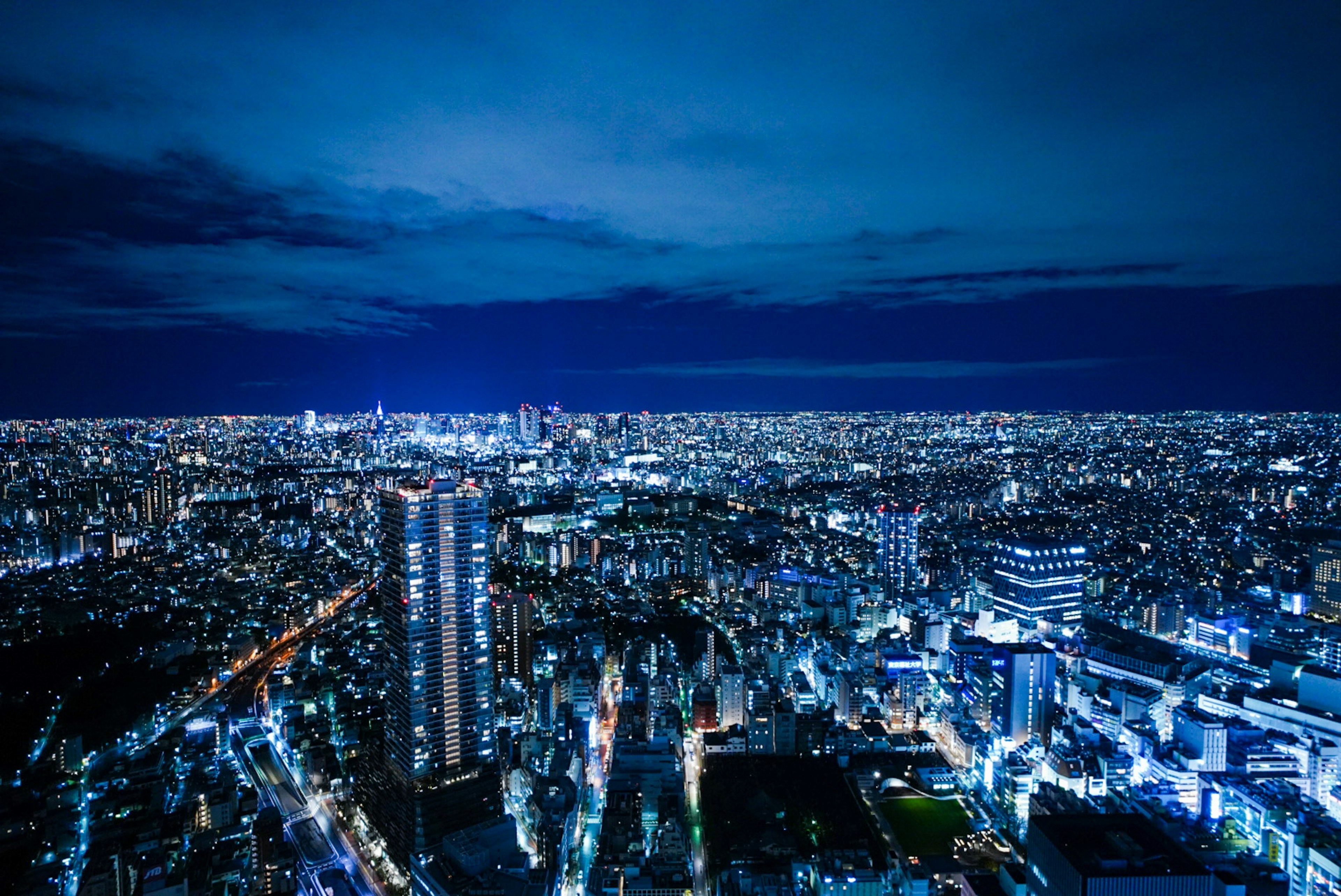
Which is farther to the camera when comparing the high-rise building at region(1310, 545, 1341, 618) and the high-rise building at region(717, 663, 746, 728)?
the high-rise building at region(1310, 545, 1341, 618)

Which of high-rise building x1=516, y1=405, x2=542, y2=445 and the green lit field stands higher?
high-rise building x1=516, y1=405, x2=542, y2=445

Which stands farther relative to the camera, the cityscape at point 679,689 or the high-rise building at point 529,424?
the high-rise building at point 529,424

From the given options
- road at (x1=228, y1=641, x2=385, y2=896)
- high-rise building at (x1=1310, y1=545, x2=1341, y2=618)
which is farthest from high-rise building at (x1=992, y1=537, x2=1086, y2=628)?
road at (x1=228, y1=641, x2=385, y2=896)

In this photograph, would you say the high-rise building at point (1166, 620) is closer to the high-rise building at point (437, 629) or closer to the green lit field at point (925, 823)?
the green lit field at point (925, 823)

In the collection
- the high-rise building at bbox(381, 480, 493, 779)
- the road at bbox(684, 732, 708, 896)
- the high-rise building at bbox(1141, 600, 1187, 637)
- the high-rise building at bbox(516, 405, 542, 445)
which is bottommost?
the road at bbox(684, 732, 708, 896)

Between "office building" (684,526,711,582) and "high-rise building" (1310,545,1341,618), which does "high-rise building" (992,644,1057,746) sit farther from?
"office building" (684,526,711,582)

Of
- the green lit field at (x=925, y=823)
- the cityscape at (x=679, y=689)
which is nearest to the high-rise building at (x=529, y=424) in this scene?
the cityscape at (x=679, y=689)

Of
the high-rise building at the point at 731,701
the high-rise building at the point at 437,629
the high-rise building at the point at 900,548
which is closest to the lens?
the high-rise building at the point at 437,629

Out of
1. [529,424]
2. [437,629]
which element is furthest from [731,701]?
[529,424]
